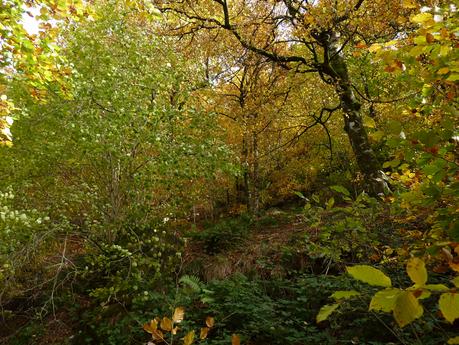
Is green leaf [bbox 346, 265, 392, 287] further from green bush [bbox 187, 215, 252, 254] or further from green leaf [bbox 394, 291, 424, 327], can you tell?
green bush [bbox 187, 215, 252, 254]

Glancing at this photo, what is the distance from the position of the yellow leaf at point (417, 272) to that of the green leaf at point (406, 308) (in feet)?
0.15

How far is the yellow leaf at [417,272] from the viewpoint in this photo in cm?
111

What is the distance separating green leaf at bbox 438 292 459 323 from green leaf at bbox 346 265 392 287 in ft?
0.60

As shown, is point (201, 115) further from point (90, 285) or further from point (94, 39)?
point (90, 285)

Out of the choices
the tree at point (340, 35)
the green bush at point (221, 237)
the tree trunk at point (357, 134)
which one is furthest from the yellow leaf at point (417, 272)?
the green bush at point (221, 237)

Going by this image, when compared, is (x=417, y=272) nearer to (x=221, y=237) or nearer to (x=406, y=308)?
(x=406, y=308)

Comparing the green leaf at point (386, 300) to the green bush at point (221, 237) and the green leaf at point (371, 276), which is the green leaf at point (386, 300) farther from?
the green bush at point (221, 237)

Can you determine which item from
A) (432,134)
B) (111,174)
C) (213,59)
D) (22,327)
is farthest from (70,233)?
(213,59)

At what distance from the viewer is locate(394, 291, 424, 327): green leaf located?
1074 mm

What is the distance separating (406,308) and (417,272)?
116mm

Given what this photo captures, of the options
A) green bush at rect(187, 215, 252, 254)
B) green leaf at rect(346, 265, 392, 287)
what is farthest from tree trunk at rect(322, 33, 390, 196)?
green leaf at rect(346, 265, 392, 287)

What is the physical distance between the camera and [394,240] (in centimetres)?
469

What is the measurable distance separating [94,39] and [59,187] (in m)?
3.98

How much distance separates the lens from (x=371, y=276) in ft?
3.59
